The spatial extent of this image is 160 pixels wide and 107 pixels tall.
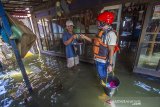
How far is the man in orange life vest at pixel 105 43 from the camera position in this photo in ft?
6.05

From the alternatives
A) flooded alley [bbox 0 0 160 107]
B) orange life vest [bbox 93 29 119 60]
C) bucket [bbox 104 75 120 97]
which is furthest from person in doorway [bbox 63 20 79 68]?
bucket [bbox 104 75 120 97]

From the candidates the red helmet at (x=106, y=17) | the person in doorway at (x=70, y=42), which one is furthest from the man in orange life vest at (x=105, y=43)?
the person in doorway at (x=70, y=42)

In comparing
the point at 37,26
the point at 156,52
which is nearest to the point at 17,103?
the point at 156,52

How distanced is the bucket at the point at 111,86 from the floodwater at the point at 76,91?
0.41ft

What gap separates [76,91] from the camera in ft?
8.50

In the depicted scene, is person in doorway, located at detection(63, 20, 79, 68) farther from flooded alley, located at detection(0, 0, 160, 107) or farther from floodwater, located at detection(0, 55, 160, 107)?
floodwater, located at detection(0, 55, 160, 107)

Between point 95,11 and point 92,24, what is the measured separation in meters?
Result: 0.43

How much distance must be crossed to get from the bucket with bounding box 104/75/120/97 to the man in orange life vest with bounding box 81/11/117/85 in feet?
0.86

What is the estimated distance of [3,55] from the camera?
561 cm

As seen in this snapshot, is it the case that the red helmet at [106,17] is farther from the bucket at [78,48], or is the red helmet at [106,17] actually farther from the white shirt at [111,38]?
the bucket at [78,48]

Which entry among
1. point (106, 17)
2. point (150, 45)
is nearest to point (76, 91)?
point (106, 17)

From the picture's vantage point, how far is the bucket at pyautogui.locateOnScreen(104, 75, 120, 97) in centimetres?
218

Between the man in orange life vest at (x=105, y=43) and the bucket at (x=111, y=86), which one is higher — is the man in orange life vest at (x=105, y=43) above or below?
above

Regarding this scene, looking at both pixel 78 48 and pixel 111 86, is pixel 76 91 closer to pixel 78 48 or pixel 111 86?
pixel 111 86
